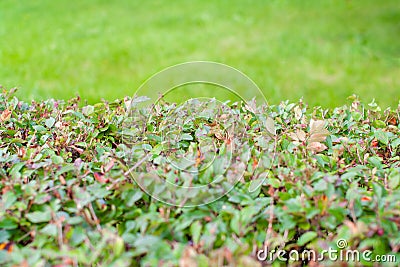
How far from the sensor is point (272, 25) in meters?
8.26

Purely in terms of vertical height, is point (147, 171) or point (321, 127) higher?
point (321, 127)

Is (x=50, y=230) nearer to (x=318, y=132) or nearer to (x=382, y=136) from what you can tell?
(x=318, y=132)

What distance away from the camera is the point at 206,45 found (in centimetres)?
728

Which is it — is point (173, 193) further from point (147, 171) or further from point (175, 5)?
point (175, 5)

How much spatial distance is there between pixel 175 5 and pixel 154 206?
8.34 meters

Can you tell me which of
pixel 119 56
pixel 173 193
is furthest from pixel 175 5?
pixel 173 193

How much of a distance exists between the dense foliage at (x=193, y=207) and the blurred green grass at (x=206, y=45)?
313 centimetres

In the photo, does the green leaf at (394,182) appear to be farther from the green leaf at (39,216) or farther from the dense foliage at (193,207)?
the green leaf at (39,216)

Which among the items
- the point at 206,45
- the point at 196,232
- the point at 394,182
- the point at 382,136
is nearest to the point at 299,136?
the point at 382,136

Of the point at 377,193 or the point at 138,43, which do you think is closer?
the point at 377,193

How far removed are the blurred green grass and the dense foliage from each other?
10.3ft

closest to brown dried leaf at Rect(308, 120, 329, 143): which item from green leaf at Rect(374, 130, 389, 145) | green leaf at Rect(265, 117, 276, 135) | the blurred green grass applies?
green leaf at Rect(265, 117, 276, 135)

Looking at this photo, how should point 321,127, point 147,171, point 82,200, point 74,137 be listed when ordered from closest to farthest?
1. point 82,200
2. point 147,171
3. point 321,127
4. point 74,137

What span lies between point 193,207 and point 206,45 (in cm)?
576
